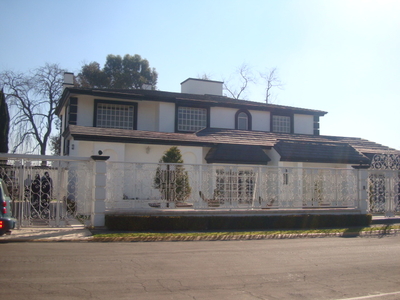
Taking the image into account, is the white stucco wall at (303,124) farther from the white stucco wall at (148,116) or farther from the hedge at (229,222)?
the hedge at (229,222)

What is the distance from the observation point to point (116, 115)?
26250 millimetres

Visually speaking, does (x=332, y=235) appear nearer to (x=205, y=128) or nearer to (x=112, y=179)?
(x=112, y=179)

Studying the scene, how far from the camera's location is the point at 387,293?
293 inches

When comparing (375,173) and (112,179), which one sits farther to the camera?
(375,173)

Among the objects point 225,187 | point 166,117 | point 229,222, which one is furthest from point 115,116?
point 229,222

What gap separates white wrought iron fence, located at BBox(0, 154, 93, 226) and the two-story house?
20.1 feet

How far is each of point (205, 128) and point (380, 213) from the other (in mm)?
11767

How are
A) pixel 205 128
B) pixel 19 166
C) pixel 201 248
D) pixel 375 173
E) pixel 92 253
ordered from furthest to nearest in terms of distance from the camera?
1. pixel 205 128
2. pixel 375 173
3. pixel 19 166
4. pixel 201 248
5. pixel 92 253

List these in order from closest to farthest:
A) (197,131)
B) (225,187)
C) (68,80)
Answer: (225,187) → (197,131) → (68,80)

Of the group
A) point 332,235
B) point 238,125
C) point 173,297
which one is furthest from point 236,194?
point 238,125

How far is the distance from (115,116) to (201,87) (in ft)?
29.2

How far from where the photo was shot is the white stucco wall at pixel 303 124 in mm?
31312

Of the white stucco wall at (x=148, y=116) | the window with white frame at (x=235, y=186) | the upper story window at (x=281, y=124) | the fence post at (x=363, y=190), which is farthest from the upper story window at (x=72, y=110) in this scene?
the fence post at (x=363, y=190)

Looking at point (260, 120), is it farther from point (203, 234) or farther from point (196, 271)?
point (196, 271)
